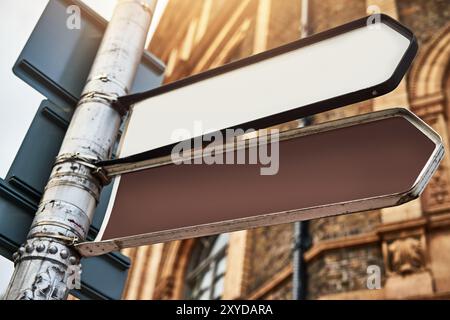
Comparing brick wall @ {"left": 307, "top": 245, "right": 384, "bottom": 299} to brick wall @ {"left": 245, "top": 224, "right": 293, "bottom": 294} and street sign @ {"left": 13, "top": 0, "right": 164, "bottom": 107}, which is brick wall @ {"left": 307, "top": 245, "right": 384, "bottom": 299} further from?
street sign @ {"left": 13, "top": 0, "right": 164, "bottom": 107}

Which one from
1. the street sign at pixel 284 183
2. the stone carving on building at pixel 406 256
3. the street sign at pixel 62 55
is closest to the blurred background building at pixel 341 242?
the stone carving on building at pixel 406 256

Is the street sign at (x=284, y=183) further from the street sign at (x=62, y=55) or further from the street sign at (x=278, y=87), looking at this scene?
the street sign at (x=62, y=55)

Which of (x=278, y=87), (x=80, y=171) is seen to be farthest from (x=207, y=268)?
(x=278, y=87)

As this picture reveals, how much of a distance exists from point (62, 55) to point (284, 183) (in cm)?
133

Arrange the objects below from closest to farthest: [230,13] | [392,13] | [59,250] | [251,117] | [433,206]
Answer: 1. [59,250]
2. [251,117]
3. [433,206]
4. [392,13]
5. [230,13]

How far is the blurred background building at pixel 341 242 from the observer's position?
7.04m

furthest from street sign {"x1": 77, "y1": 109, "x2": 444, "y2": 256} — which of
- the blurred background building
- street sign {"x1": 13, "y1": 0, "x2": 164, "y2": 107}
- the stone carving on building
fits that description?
the stone carving on building

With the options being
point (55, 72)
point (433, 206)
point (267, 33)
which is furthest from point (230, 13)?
point (55, 72)

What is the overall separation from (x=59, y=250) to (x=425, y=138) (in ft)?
3.92

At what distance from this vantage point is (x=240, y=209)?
6.19 ft

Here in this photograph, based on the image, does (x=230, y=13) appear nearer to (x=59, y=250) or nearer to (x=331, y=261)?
(x=331, y=261)

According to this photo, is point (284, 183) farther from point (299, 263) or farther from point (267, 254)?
point (267, 254)

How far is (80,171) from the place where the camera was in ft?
6.85

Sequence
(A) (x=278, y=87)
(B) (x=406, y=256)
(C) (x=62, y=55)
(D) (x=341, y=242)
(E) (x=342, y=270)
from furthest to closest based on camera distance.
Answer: (D) (x=341, y=242) → (E) (x=342, y=270) → (B) (x=406, y=256) → (C) (x=62, y=55) → (A) (x=278, y=87)
